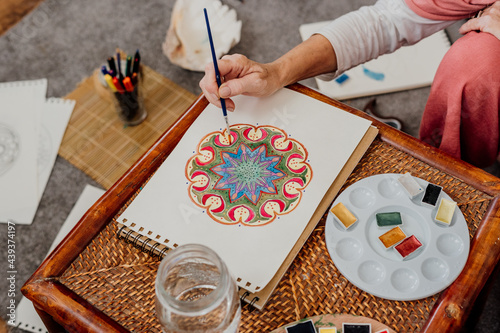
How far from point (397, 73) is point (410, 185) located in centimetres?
85

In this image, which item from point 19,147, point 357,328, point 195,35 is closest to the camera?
point 357,328

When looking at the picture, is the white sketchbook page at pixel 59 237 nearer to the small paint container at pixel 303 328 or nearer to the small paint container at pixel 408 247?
the small paint container at pixel 303 328

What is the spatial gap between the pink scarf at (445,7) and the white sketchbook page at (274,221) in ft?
0.93

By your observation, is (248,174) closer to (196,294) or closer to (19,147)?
(196,294)

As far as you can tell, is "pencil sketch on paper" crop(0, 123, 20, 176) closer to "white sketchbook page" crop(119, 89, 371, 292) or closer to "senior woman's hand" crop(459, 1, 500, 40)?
"white sketchbook page" crop(119, 89, 371, 292)

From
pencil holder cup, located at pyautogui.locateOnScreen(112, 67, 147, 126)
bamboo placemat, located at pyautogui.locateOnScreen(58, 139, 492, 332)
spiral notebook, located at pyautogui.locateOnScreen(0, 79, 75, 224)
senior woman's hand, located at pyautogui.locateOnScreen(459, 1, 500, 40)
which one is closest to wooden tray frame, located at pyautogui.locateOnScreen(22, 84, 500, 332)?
bamboo placemat, located at pyautogui.locateOnScreen(58, 139, 492, 332)

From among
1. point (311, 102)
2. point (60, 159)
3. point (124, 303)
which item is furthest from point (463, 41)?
point (60, 159)

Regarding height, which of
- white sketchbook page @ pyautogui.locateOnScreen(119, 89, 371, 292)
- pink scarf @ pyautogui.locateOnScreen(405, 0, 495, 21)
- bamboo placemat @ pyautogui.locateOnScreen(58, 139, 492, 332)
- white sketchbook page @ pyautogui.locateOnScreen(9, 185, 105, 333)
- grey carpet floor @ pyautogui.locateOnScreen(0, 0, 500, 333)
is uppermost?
pink scarf @ pyautogui.locateOnScreen(405, 0, 495, 21)

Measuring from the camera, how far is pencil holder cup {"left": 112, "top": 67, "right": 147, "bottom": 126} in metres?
1.24

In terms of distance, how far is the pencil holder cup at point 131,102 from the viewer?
124cm

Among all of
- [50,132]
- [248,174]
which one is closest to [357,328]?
[248,174]

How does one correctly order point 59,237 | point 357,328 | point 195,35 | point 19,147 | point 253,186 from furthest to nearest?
point 195,35 < point 19,147 < point 59,237 < point 253,186 < point 357,328

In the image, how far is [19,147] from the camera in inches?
52.6

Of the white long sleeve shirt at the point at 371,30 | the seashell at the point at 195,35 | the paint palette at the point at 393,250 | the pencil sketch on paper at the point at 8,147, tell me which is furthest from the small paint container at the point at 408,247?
the pencil sketch on paper at the point at 8,147
